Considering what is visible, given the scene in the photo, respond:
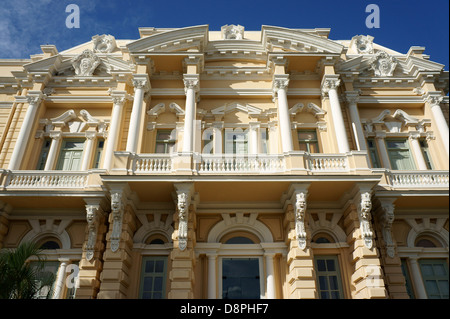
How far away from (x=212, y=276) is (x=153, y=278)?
2.13 metres

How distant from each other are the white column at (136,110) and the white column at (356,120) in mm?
8900

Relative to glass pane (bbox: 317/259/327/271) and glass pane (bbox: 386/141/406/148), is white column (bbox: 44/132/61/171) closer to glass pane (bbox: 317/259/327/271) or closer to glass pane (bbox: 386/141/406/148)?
glass pane (bbox: 317/259/327/271)

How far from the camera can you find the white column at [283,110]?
13580 millimetres

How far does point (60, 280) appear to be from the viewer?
12523mm

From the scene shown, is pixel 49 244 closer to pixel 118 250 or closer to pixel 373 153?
pixel 118 250

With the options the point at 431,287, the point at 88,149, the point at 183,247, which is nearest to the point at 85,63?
the point at 88,149

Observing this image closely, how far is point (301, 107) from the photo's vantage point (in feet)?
51.6

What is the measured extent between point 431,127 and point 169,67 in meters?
11.9

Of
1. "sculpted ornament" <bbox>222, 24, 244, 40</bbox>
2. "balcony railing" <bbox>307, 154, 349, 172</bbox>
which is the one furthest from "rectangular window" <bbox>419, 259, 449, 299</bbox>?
"sculpted ornament" <bbox>222, 24, 244, 40</bbox>

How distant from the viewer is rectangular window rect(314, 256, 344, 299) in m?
12.3

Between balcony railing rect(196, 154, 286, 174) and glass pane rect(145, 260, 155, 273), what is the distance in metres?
3.79
